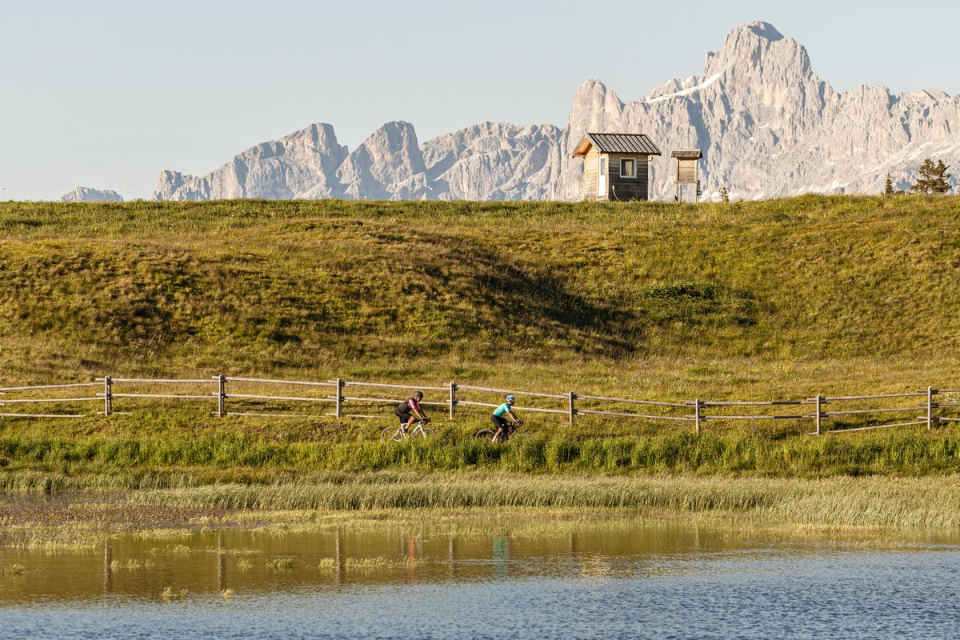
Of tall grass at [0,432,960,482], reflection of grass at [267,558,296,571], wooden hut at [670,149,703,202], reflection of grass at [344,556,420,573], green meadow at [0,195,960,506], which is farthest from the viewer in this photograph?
wooden hut at [670,149,703,202]

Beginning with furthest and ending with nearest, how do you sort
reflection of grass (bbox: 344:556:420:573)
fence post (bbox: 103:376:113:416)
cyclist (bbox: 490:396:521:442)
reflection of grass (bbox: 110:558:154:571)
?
fence post (bbox: 103:376:113:416) → cyclist (bbox: 490:396:521:442) → reflection of grass (bbox: 344:556:420:573) → reflection of grass (bbox: 110:558:154:571)

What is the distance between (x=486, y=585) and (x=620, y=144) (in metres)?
83.9

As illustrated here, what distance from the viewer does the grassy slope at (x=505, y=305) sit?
44.2 meters

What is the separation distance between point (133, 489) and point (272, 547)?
9371mm

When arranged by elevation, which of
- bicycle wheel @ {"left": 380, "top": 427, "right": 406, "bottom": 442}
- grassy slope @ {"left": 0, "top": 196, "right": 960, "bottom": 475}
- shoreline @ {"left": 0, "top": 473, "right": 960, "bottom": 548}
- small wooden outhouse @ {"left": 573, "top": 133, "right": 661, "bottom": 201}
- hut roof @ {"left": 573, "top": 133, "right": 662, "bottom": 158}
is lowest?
shoreline @ {"left": 0, "top": 473, "right": 960, "bottom": 548}

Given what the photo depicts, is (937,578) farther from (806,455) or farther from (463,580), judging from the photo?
(806,455)

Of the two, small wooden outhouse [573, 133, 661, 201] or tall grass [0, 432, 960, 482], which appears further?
small wooden outhouse [573, 133, 661, 201]

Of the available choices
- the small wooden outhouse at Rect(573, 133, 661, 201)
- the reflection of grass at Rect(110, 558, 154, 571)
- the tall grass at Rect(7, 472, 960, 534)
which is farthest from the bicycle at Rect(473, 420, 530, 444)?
the small wooden outhouse at Rect(573, 133, 661, 201)

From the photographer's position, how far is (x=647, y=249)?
Answer: 7112cm

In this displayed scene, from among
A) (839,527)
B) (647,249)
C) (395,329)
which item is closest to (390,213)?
(647,249)

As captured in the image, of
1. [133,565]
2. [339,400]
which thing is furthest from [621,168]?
[133,565]

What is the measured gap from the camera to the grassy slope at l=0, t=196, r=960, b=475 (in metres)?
44.2

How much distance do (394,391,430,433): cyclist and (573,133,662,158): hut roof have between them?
219 ft

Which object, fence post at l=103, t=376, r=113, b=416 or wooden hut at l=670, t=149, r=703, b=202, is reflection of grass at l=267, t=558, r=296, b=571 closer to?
fence post at l=103, t=376, r=113, b=416
